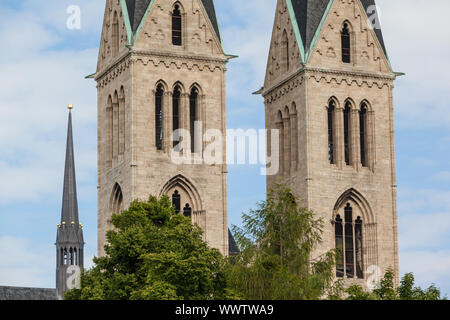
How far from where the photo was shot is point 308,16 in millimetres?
68250

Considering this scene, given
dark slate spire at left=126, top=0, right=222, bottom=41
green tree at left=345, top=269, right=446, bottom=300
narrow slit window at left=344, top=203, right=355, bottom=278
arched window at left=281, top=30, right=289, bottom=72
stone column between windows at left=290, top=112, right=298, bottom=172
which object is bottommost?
green tree at left=345, top=269, right=446, bottom=300

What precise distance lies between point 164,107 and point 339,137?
893cm

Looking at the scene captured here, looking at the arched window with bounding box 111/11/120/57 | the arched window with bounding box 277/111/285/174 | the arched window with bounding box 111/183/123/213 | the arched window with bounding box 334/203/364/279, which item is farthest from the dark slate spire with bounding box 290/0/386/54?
the arched window with bounding box 111/183/123/213

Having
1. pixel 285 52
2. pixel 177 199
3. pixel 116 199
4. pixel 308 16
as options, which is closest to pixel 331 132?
pixel 285 52

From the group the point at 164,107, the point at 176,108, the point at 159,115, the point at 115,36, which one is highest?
the point at 115,36

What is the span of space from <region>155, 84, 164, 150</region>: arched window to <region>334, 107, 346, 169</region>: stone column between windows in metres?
8.73

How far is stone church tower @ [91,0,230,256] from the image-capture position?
65.5 metres

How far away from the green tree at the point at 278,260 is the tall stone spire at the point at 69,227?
6136 centimetres

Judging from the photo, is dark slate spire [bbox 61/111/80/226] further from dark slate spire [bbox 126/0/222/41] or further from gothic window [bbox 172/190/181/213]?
gothic window [bbox 172/190/181/213]

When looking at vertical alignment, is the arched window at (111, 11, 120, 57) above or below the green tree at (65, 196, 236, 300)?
above

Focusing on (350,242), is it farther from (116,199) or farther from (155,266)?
(155,266)

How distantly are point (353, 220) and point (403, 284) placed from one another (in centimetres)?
1173
